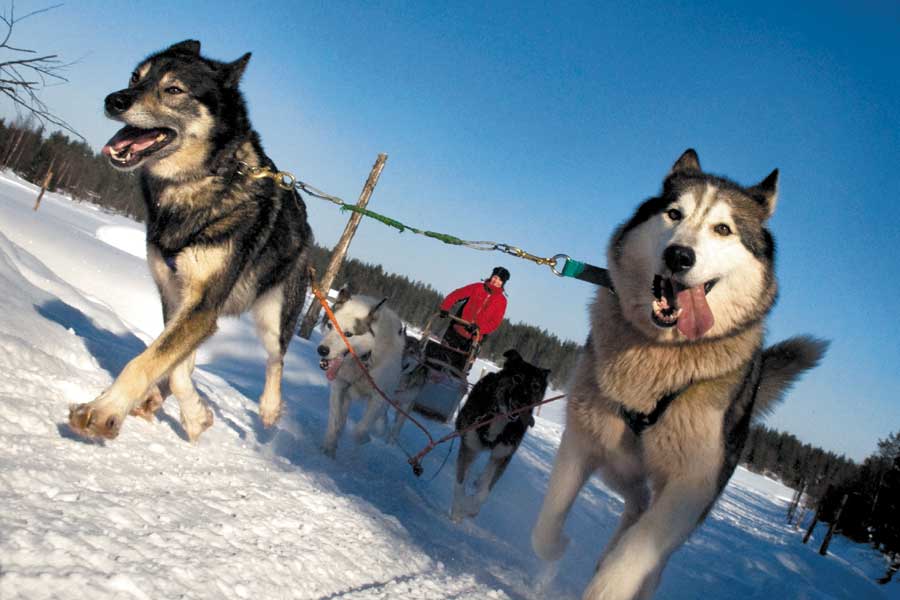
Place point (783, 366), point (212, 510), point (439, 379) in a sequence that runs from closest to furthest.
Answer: point (212, 510), point (783, 366), point (439, 379)

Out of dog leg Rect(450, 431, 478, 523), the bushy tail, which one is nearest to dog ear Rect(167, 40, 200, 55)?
the bushy tail

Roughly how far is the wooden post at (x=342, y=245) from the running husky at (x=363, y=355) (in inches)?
255

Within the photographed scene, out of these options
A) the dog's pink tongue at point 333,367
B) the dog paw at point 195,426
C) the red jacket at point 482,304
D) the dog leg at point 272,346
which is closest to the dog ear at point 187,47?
the dog leg at point 272,346

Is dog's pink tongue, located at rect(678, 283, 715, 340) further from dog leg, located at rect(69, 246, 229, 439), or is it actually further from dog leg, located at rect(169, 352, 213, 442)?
dog leg, located at rect(169, 352, 213, 442)

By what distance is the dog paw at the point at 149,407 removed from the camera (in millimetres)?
3514

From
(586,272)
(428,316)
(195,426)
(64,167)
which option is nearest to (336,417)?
(195,426)

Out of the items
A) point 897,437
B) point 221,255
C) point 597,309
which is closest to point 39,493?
point 221,255

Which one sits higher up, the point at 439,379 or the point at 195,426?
the point at 439,379

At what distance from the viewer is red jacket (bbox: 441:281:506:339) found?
8.25 meters

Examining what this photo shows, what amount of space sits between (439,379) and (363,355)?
116cm

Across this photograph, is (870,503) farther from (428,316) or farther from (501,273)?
(428,316)

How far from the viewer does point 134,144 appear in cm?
312

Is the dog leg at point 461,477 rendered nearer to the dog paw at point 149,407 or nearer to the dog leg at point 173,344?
the dog paw at point 149,407

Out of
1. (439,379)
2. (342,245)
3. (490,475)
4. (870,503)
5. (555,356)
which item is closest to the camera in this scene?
(490,475)
